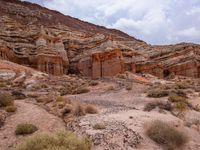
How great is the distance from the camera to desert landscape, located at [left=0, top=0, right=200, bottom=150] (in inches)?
516

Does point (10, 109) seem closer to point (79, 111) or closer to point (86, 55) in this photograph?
point (79, 111)

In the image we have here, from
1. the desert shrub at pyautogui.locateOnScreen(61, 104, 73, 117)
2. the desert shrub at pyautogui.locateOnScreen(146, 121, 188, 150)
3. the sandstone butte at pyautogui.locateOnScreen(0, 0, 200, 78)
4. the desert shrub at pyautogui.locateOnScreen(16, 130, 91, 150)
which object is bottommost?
the desert shrub at pyautogui.locateOnScreen(146, 121, 188, 150)

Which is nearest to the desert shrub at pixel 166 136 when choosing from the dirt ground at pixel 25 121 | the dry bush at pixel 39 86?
the dirt ground at pixel 25 121

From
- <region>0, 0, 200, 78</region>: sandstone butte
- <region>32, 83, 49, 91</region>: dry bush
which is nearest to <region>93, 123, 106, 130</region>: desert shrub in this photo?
<region>32, 83, 49, 91</region>: dry bush

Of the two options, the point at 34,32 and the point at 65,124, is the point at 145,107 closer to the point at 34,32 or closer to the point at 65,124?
the point at 65,124

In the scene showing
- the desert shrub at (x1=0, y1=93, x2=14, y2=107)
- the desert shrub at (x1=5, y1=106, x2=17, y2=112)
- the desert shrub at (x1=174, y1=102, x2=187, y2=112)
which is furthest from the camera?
Result: the desert shrub at (x1=174, y1=102, x2=187, y2=112)

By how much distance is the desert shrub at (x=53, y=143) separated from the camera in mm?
10689

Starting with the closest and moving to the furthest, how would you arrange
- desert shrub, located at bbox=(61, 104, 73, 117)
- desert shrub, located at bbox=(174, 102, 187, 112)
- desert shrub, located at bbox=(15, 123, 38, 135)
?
desert shrub, located at bbox=(15, 123, 38, 135), desert shrub, located at bbox=(61, 104, 73, 117), desert shrub, located at bbox=(174, 102, 187, 112)

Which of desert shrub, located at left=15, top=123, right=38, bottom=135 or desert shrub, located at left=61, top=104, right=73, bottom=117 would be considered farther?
desert shrub, located at left=61, top=104, right=73, bottom=117

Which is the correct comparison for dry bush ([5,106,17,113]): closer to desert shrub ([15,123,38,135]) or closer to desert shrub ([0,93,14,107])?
desert shrub ([0,93,14,107])

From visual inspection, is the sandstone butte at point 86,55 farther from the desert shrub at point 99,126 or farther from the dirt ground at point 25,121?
the desert shrub at point 99,126

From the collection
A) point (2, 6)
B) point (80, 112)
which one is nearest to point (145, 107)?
point (80, 112)

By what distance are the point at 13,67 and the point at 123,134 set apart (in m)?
34.2

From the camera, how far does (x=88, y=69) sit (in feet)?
197
